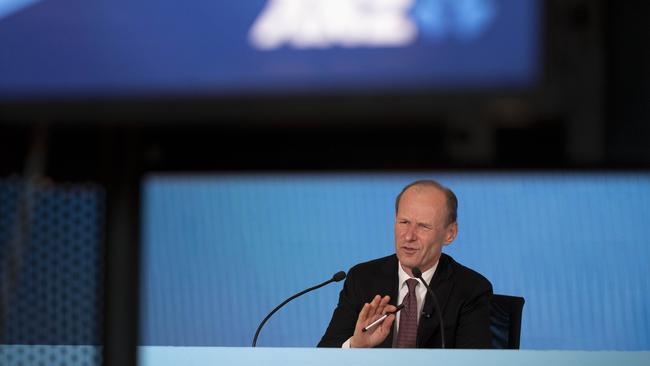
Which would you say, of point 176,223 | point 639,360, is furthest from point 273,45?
point 639,360

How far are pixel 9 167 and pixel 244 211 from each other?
7.7 inches

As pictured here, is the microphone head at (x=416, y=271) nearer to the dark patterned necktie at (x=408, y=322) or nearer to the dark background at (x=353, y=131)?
the dark patterned necktie at (x=408, y=322)

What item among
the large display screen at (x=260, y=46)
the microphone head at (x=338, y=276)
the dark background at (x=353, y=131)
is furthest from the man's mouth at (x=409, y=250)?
the large display screen at (x=260, y=46)

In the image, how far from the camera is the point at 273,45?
21.4 inches

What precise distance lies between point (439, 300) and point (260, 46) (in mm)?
488

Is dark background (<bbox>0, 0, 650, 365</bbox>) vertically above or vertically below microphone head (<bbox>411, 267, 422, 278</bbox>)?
above

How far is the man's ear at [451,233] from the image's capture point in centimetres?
85

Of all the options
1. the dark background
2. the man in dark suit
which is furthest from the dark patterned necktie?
the dark background

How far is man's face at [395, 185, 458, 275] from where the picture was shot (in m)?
0.85

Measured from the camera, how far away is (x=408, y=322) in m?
0.91

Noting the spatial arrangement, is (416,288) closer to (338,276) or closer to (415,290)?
(415,290)

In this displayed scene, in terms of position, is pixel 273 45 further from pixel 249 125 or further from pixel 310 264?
pixel 310 264

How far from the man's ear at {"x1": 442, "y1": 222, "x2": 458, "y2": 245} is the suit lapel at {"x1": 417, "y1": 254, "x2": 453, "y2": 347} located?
1cm

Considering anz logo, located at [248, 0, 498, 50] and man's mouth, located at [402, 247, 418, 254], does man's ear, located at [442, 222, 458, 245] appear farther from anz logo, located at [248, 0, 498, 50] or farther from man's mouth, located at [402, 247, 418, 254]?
anz logo, located at [248, 0, 498, 50]
